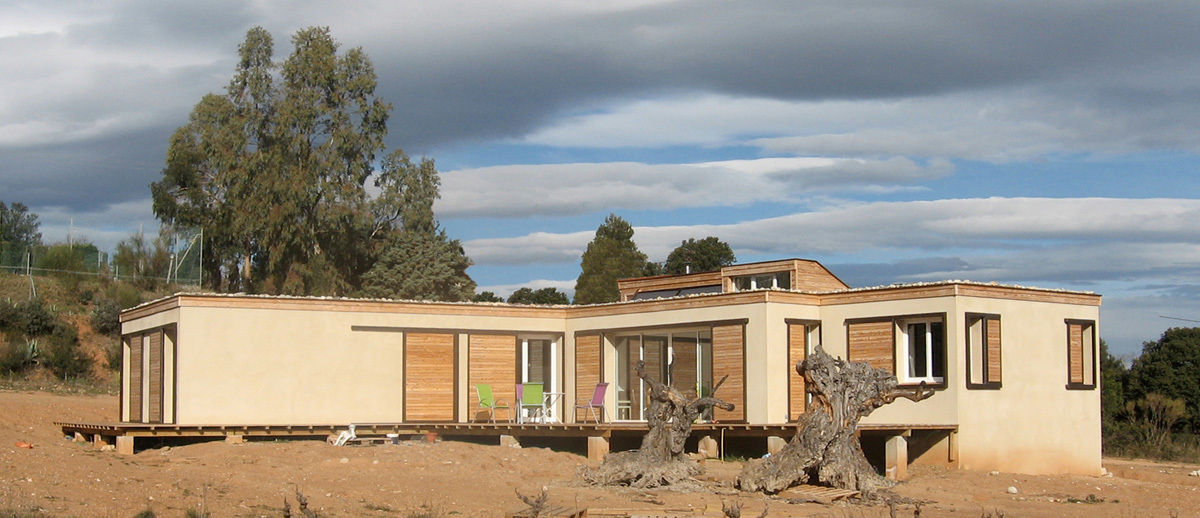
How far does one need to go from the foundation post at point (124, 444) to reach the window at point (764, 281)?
10486 millimetres

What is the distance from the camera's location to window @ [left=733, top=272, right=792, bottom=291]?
2317cm

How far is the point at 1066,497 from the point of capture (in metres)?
15.7

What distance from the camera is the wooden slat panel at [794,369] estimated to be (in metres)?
19.9

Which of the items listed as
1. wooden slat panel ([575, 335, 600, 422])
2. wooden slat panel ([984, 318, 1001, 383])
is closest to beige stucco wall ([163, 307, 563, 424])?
wooden slat panel ([575, 335, 600, 422])

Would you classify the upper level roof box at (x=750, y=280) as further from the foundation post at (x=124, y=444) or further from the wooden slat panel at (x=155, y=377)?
the foundation post at (x=124, y=444)

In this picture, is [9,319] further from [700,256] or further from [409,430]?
[700,256]

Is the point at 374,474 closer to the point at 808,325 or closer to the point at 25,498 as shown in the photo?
the point at 25,498

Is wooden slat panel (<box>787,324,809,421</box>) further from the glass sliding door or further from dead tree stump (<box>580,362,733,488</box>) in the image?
dead tree stump (<box>580,362,733,488</box>)

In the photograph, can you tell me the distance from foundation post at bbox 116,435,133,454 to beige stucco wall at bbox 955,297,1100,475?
11.8m

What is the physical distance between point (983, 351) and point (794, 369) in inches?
115

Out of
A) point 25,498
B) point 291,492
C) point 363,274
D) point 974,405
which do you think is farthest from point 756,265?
point 363,274

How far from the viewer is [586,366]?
74.1 feet

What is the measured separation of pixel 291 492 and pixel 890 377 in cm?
700

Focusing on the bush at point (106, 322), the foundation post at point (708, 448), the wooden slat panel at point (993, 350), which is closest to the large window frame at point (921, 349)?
the wooden slat panel at point (993, 350)
